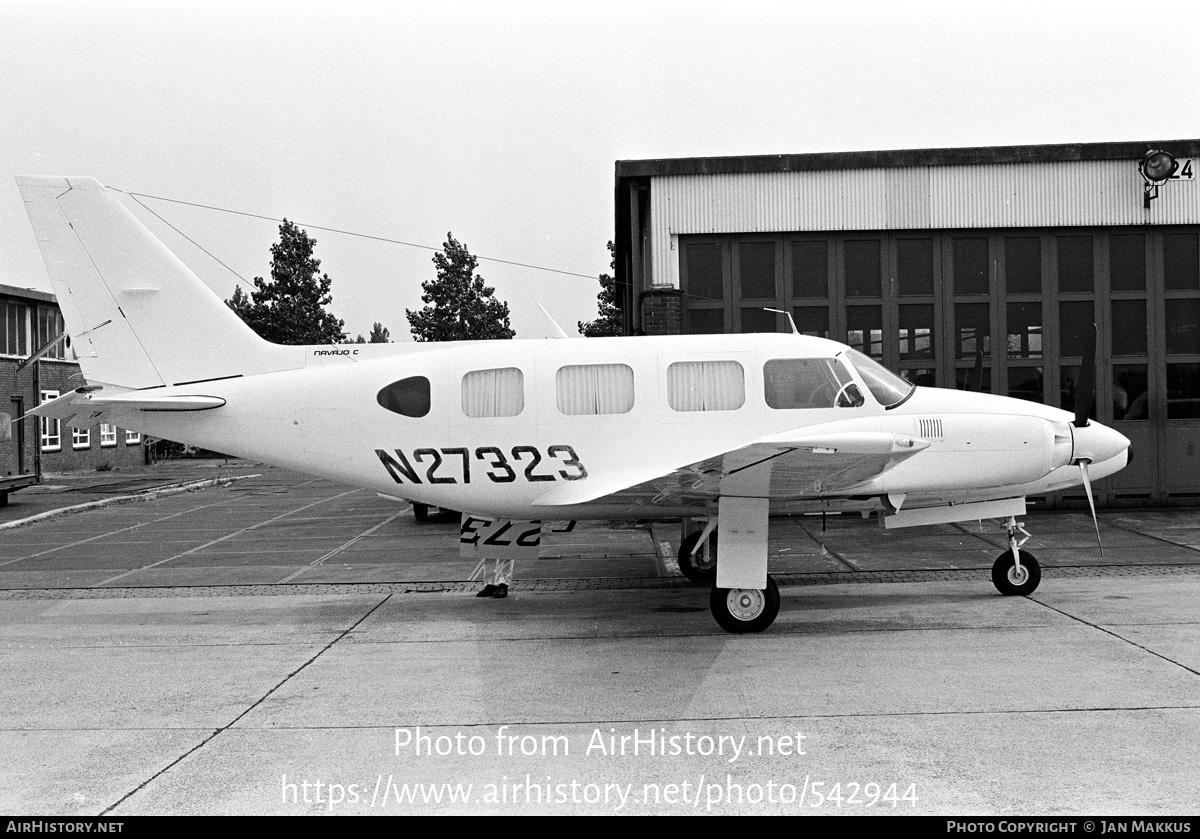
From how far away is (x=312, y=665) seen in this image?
26.9ft

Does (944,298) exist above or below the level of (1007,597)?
above

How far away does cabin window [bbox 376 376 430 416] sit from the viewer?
32.8 feet

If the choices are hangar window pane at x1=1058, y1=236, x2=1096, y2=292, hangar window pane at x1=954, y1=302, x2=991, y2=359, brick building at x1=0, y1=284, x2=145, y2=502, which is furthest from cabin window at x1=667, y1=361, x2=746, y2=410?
brick building at x1=0, y1=284, x2=145, y2=502

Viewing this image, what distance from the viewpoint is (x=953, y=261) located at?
16.9 meters

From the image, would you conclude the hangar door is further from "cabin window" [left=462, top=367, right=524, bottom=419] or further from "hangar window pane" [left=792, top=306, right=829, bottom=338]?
"cabin window" [left=462, top=367, right=524, bottom=419]

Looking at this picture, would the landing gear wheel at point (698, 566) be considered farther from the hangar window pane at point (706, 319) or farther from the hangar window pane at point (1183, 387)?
the hangar window pane at point (1183, 387)

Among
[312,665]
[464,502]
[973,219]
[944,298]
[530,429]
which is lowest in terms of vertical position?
[312,665]

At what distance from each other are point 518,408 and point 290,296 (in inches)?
1626

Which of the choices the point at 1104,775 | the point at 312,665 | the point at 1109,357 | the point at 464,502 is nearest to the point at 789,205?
the point at 1109,357

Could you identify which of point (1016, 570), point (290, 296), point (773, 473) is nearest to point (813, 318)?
point (1016, 570)

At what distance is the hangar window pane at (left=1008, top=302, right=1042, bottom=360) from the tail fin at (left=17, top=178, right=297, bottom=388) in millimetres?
12159

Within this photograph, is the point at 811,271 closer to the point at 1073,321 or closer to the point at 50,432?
the point at 1073,321
